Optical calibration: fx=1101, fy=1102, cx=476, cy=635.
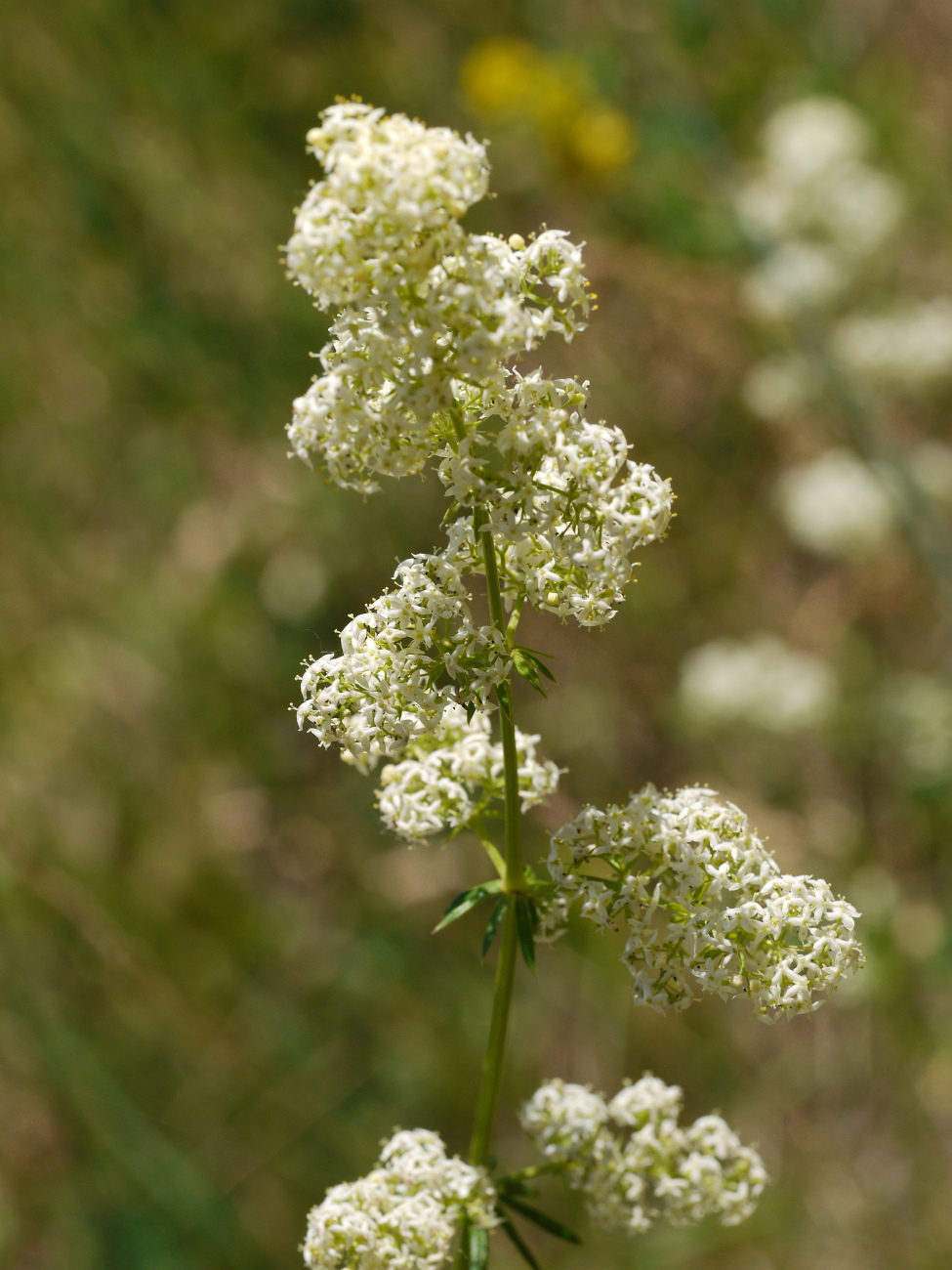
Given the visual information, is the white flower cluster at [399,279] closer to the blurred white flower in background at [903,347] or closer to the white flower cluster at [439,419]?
the white flower cluster at [439,419]

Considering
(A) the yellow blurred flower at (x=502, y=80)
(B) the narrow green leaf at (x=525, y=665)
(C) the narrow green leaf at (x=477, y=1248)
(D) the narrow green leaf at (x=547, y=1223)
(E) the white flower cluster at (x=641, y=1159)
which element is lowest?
(C) the narrow green leaf at (x=477, y=1248)

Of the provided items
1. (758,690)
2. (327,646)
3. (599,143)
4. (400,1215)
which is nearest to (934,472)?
(758,690)

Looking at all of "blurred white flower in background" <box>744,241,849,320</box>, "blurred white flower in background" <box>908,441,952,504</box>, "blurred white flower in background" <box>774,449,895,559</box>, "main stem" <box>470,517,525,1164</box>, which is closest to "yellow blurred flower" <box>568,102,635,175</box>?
"blurred white flower in background" <box>744,241,849,320</box>

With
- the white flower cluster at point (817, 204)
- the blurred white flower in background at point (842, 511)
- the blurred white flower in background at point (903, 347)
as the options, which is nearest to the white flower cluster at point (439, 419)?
the white flower cluster at point (817, 204)

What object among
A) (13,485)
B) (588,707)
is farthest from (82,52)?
(588,707)

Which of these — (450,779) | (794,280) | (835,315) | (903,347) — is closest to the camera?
(450,779)

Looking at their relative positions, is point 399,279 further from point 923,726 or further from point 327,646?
point 327,646
